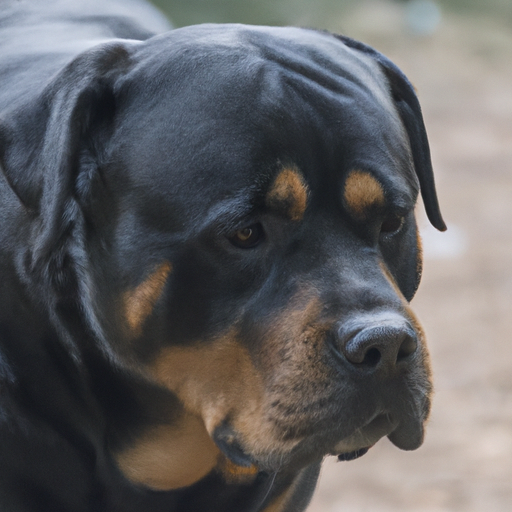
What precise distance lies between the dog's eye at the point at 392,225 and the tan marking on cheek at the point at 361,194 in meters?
0.08

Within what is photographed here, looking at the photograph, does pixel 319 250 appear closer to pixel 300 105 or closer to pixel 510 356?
pixel 300 105

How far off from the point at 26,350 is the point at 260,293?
51 cm

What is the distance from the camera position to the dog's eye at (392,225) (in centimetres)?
191

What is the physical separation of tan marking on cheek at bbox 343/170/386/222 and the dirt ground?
1.90 ft

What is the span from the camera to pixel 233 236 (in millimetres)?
1741

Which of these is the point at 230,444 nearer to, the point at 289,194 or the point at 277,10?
the point at 289,194

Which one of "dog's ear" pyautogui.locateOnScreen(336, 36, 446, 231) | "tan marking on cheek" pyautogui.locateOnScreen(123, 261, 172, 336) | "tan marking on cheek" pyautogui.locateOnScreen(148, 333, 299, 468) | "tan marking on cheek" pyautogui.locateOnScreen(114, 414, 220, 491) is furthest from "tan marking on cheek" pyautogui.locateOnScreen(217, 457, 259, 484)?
"dog's ear" pyautogui.locateOnScreen(336, 36, 446, 231)

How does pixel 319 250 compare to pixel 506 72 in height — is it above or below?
above

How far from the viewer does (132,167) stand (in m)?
1.78

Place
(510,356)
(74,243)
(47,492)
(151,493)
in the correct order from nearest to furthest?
(74,243), (47,492), (151,493), (510,356)

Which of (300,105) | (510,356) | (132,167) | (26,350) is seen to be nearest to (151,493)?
(26,350)

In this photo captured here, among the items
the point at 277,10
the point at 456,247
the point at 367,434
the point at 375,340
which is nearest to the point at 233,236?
the point at 375,340

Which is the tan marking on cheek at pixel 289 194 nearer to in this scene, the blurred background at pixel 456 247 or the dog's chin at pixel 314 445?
the dog's chin at pixel 314 445

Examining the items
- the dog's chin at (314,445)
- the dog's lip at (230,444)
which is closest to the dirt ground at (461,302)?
the dog's chin at (314,445)
